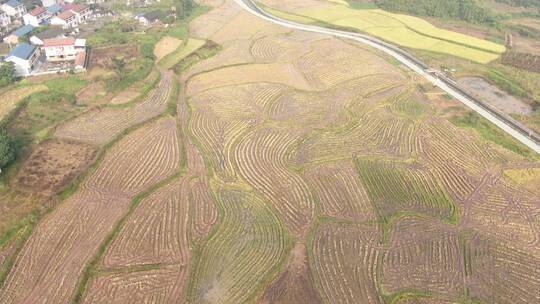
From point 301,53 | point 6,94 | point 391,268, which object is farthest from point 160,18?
point 391,268

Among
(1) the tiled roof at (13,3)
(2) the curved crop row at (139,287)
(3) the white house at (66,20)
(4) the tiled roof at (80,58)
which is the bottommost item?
(2) the curved crop row at (139,287)

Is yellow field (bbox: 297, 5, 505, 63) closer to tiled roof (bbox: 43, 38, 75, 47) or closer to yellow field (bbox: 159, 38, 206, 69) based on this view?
yellow field (bbox: 159, 38, 206, 69)

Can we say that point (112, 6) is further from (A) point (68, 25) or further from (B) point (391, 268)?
(B) point (391, 268)

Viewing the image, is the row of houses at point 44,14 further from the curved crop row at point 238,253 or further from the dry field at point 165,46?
the curved crop row at point 238,253

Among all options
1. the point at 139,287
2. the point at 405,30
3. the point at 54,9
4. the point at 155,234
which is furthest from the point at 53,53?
the point at 405,30

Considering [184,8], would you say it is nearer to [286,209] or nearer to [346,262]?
[286,209]

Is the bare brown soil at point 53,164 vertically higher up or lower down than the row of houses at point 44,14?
lower down

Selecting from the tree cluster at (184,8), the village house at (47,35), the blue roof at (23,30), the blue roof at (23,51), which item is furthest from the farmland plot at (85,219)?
the tree cluster at (184,8)
